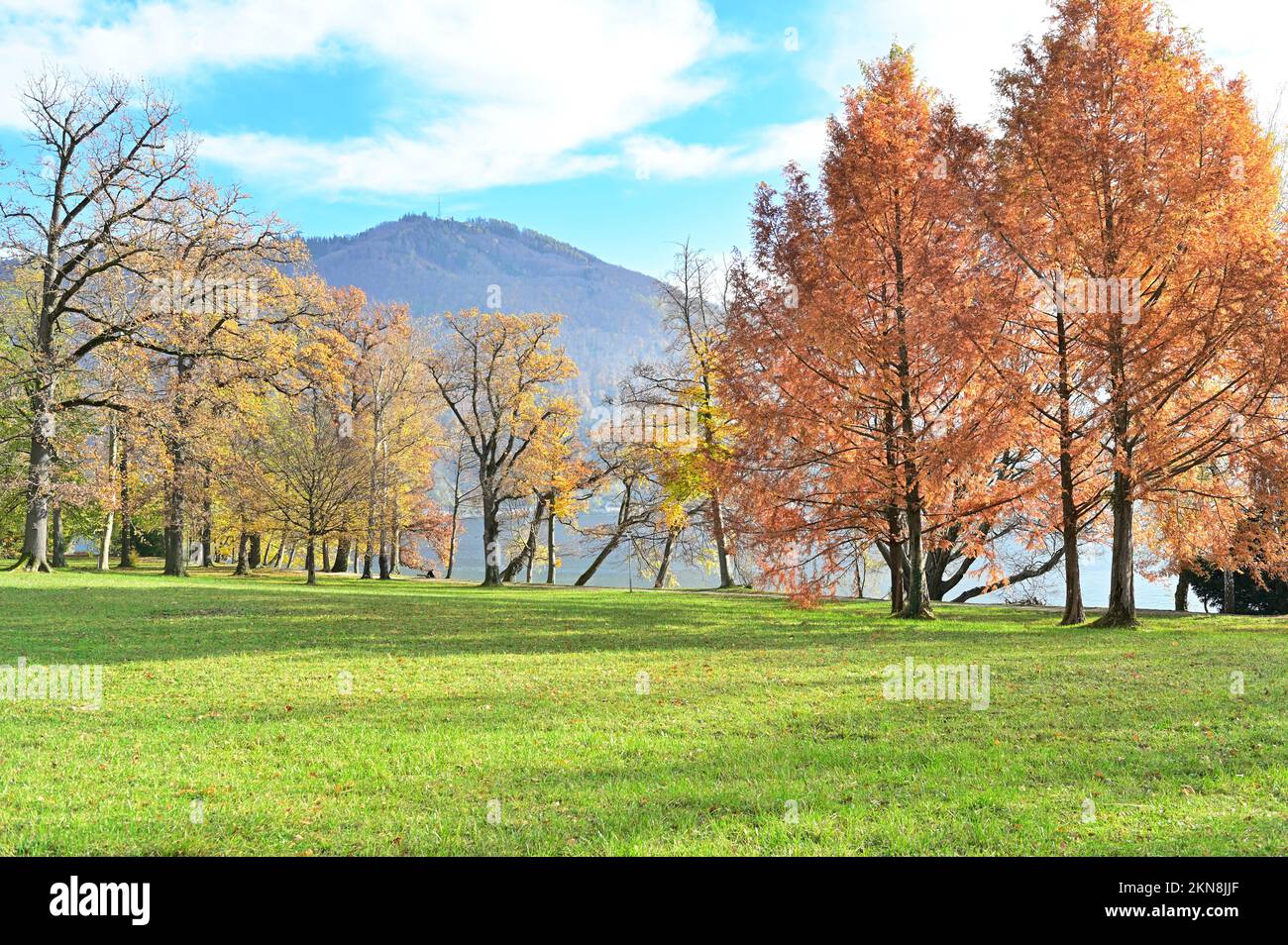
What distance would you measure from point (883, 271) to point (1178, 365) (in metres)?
6.23

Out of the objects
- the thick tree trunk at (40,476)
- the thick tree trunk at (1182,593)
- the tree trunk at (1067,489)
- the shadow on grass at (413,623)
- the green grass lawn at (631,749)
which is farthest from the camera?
the thick tree trunk at (1182,593)

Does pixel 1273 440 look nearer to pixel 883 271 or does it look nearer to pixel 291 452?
pixel 883 271

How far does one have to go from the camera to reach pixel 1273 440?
15.3 metres

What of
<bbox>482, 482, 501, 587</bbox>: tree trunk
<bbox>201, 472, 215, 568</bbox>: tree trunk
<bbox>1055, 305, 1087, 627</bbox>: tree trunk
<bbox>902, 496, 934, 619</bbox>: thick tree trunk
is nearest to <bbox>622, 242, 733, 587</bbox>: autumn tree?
<bbox>482, 482, 501, 587</bbox>: tree trunk

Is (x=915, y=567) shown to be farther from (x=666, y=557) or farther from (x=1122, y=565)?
(x=666, y=557)

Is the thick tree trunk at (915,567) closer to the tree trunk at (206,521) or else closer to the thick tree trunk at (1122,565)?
the thick tree trunk at (1122,565)
